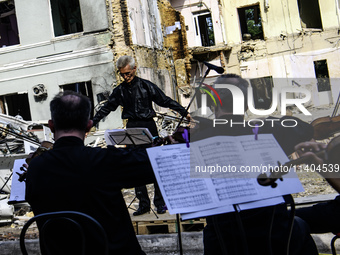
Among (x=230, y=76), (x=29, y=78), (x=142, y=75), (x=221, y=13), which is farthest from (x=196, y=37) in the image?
(x=230, y=76)

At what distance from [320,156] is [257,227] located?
0.61 metres

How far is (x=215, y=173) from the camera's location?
86.0 inches

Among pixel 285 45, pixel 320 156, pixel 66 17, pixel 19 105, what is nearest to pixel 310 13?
pixel 285 45

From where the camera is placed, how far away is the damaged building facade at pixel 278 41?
2191 centimetres

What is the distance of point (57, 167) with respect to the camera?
2322 millimetres

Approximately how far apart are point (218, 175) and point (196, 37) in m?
22.9

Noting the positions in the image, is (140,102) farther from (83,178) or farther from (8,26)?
(8,26)

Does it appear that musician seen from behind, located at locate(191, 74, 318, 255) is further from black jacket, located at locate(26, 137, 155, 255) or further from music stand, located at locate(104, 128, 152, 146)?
music stand, located at locate(104, 128, 152, 146)

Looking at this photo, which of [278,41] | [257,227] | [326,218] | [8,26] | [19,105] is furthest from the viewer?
[278,41]

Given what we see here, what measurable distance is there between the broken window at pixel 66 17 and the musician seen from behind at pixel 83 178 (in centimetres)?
1357

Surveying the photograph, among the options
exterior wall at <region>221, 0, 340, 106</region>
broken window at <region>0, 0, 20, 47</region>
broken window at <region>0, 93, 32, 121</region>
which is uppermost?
broken window at <region>0, 0, 20, 47</region>

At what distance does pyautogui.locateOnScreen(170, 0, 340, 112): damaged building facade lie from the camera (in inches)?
862

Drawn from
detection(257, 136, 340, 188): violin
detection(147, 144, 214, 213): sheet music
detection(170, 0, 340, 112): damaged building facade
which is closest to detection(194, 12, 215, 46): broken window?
detection(170, 0, 340, 112): damaged building facade

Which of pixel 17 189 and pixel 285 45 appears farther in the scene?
pixel 285 45
